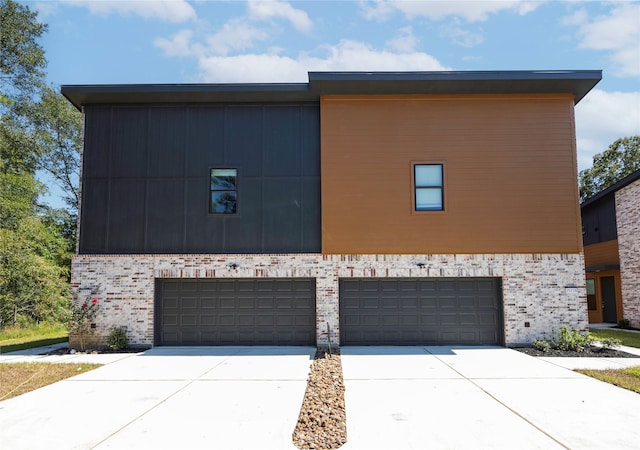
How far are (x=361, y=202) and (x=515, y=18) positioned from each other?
6163 millimetres

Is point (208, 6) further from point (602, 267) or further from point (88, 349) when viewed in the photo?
point (602, 267)

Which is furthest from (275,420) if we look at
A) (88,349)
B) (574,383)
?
(88,349)

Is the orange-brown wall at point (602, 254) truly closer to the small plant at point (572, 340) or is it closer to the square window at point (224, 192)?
the small plant at point (572, 340)

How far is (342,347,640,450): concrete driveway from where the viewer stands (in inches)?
196

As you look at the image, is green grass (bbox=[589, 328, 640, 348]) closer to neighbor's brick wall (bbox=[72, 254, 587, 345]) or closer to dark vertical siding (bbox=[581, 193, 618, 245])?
neighbor's brick wall (bbox=[72, 254, 587, 345])

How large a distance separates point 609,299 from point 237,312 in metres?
16.1

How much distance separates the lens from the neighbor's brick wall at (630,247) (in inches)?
638

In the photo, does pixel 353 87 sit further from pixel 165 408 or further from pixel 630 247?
pixel 630 247

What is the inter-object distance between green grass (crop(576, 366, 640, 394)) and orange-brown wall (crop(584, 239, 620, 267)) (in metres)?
11.0

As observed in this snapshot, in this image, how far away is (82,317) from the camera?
455 inches

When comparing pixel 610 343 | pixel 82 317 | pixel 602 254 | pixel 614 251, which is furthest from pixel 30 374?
pixel 602 254

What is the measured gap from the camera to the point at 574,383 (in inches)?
299

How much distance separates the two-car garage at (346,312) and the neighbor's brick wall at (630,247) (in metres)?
8.02

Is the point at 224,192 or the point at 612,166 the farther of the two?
the point at 612,166
